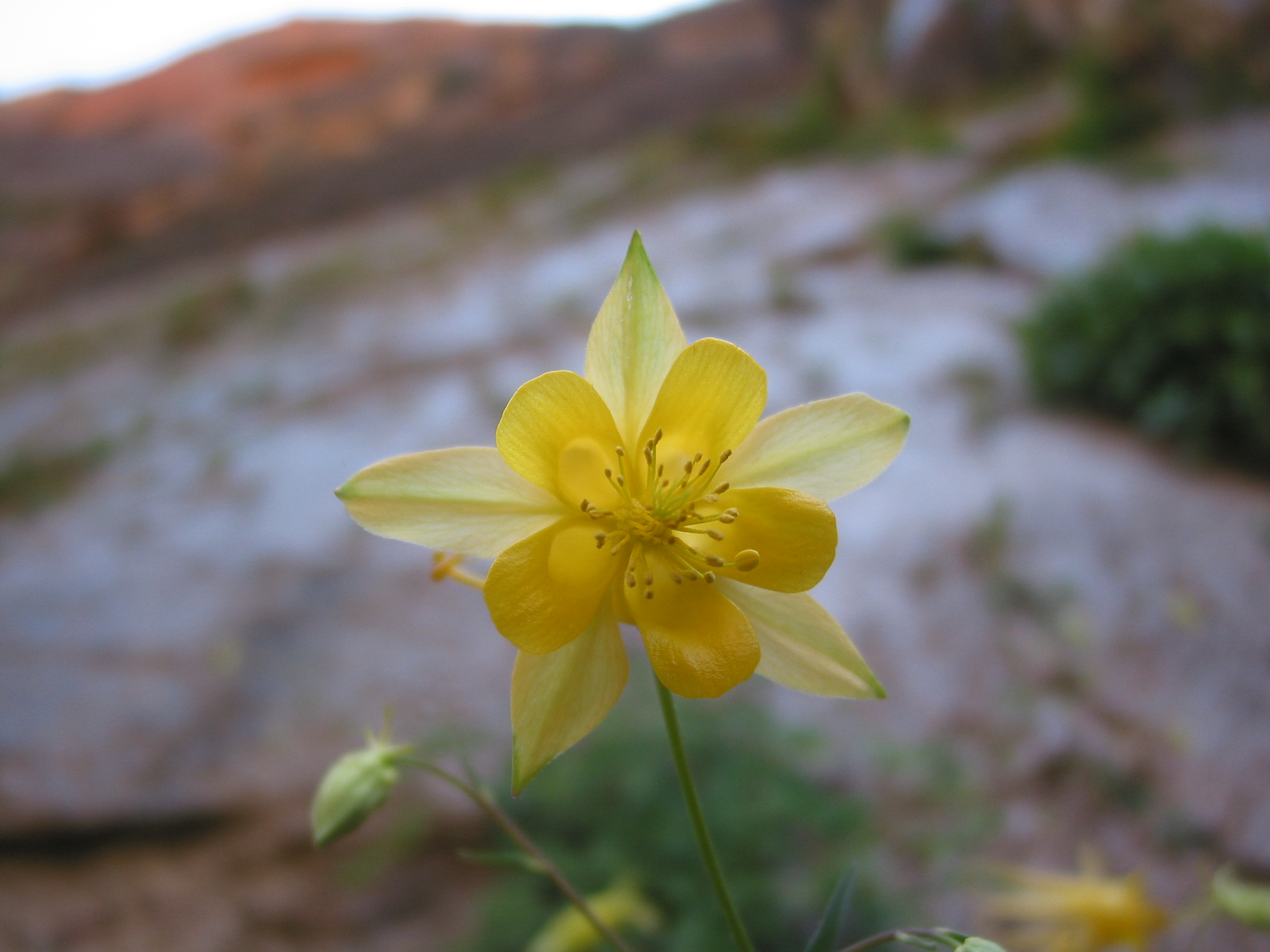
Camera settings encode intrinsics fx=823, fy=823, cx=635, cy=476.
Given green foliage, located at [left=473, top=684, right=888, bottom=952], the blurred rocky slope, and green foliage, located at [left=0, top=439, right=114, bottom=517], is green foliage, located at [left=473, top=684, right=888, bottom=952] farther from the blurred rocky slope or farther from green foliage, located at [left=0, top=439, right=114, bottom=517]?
the blurred rocky slope

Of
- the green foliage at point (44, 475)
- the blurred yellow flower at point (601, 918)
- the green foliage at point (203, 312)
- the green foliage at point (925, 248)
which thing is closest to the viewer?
the blurred yellow flower at point (601, 918)

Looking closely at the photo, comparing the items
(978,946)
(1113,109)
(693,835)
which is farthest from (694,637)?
(1113,109)

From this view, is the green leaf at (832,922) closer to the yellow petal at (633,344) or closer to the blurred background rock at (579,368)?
the yellow petal at (633,344)

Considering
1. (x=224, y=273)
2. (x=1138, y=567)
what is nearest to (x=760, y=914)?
(x=1138, y=567)

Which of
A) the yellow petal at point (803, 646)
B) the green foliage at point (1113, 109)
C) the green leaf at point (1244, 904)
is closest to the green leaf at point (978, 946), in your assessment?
the yellow petal at point (803, 646)

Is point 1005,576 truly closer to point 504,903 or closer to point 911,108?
point 504,903

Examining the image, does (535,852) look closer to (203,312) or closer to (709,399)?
(709,399)
